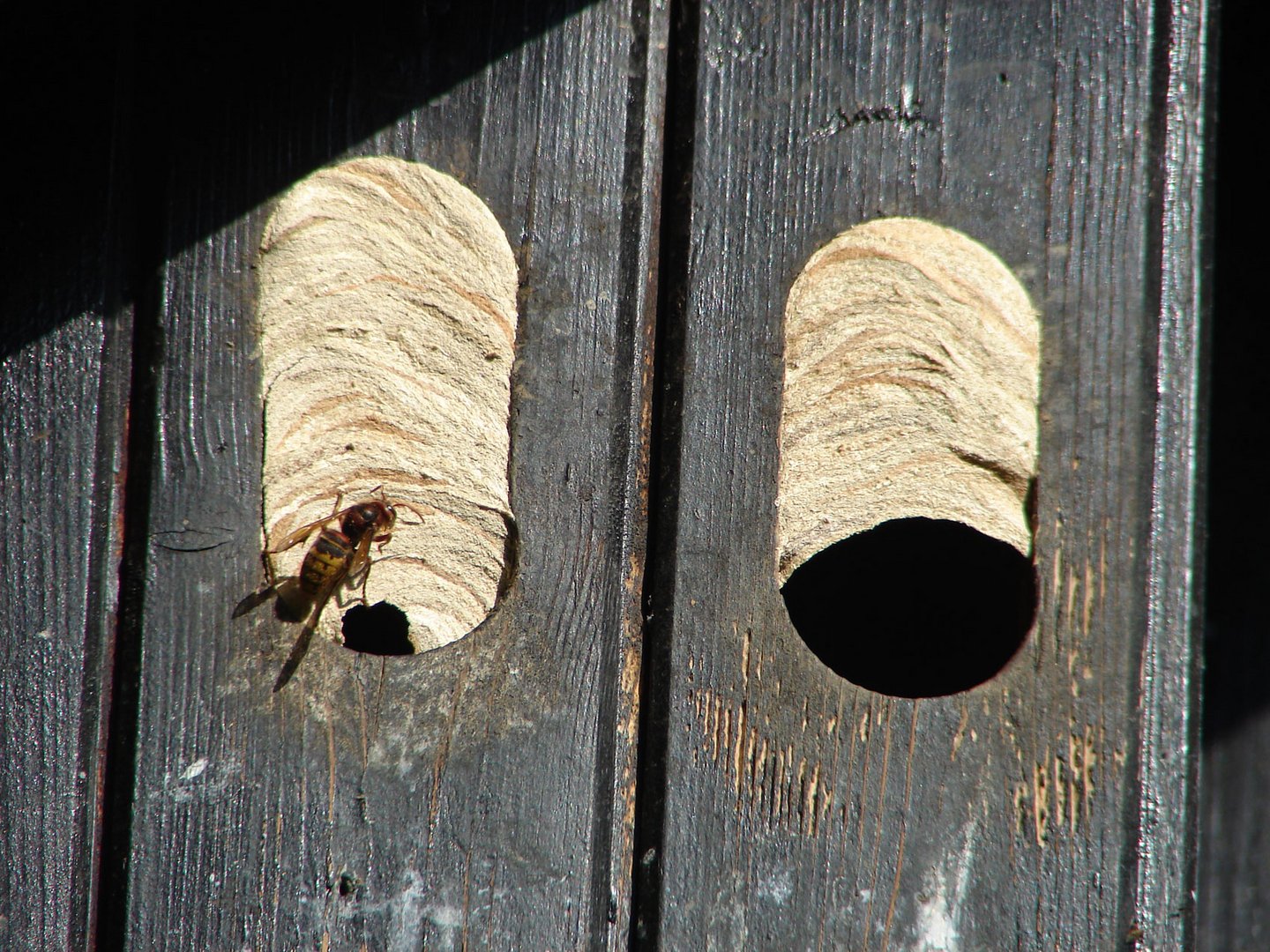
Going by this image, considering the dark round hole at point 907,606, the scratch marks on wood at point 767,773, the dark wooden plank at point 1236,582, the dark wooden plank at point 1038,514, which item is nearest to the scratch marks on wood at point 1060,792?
the dark wooden plank at point 1038,514

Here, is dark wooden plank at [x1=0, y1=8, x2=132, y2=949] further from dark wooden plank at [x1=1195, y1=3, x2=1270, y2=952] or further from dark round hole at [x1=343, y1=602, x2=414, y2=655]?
dark wooden plank at [x1=1195, y1=3, x2=1270, y2=952]

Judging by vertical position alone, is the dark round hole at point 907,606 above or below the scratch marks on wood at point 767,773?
above

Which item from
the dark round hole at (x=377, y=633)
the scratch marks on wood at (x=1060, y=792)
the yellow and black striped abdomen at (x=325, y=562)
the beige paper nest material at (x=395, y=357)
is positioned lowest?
the scratch marks on wood at (x=1060, y=792)

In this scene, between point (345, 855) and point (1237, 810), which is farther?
point (1237, 810)

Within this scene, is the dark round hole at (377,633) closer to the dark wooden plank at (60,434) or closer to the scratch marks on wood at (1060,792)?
the dark wooden plank at (60,434)

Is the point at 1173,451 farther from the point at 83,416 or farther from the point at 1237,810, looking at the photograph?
the point at 83,416

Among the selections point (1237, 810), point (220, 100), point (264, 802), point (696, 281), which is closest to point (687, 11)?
point (696, 281)

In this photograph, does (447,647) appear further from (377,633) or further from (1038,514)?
(1038,514)
